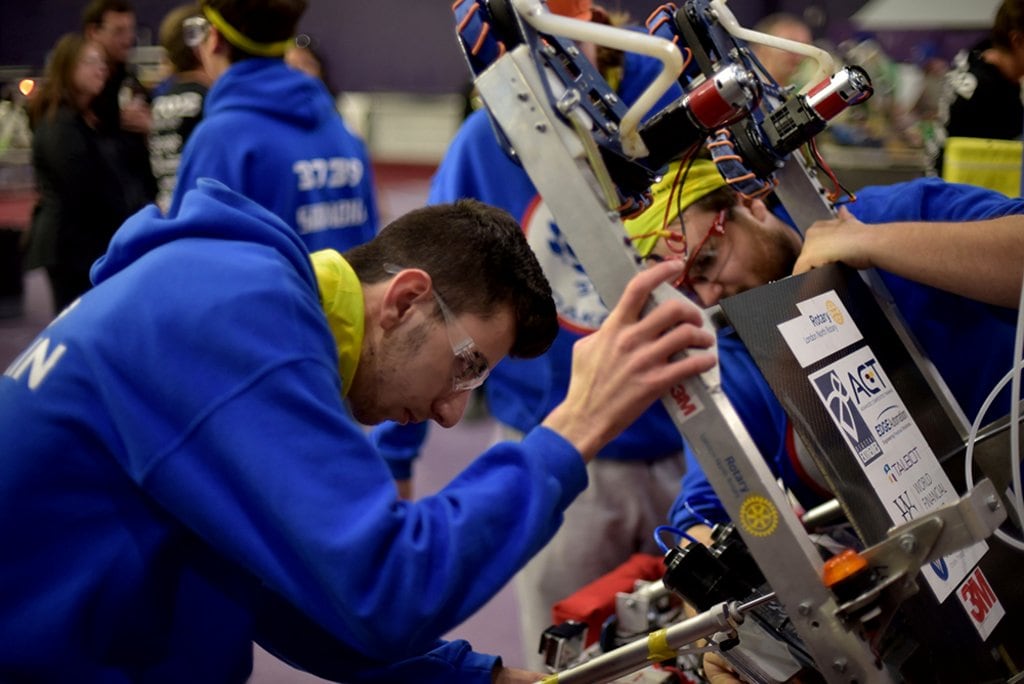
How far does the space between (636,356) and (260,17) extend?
218cm

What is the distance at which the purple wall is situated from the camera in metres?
5.97

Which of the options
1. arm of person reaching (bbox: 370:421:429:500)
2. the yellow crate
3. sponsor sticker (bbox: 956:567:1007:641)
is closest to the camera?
sponsor sticker (bbox: 956:567:1007:641)

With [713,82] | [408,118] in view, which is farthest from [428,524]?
[408,118]

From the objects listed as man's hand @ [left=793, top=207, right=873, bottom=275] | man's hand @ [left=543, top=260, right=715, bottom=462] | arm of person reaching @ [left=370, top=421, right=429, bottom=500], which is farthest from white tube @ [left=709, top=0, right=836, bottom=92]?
arm of person reaching @ [left=370, top=421, right=429, bottom=500]

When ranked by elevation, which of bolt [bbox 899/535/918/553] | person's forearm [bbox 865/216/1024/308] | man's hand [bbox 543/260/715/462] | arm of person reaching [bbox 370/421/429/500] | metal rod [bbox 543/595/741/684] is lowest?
arm of person reaching [bbox 370/421/429/500]

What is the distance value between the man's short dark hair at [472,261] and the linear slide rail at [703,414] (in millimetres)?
194

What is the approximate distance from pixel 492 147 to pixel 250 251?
1362mm

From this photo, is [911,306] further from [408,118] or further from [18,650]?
[408,118]

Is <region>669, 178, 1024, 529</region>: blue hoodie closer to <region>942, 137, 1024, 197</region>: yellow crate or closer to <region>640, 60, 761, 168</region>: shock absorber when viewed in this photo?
<region>640, 60, 761, 168</region>: shock absorber

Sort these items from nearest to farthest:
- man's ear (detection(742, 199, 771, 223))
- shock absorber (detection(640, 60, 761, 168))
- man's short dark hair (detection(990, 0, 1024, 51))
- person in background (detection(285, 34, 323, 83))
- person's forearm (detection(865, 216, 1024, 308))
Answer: shock absorber (detection(640, 60, 761, 168)) → person's forearm (detection(865, 216, 1024, 308)) → man's ear (detection(742, 199, 771, 223)) → man's short dark hair (detection(990, 0, 1024, 51)) → person in background (detection(285, 34, 323, 83))

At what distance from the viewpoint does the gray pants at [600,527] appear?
2.66 metres

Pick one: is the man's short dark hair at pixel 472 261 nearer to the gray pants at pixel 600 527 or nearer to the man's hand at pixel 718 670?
the man's hand at pixel 718 670

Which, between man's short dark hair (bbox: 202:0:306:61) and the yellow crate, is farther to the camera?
the yellow crate

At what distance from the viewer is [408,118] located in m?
11.0
